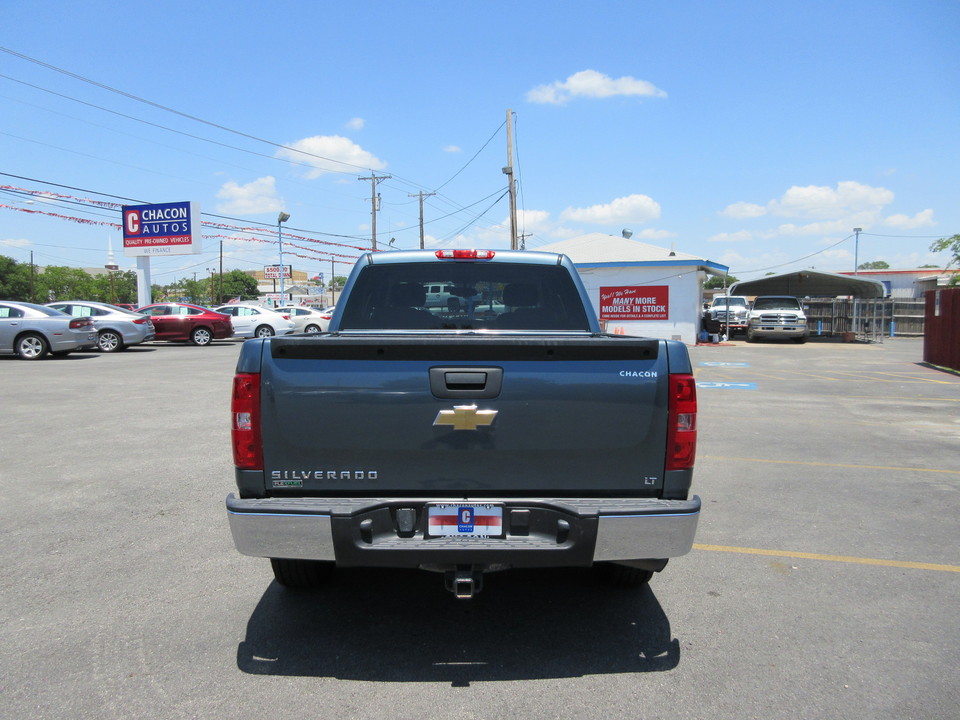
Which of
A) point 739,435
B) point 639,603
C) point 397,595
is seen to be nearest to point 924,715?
point 639,603

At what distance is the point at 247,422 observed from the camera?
3152 millimetres

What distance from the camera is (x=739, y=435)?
29.5 feet

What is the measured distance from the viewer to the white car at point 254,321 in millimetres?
28078

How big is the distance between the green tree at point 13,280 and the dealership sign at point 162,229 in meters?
55.9

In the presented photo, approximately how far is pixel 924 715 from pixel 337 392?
2.74 meters

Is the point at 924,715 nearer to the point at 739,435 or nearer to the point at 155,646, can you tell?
the point at 155,646

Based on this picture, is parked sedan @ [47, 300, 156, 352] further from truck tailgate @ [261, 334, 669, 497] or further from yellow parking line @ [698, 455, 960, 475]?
truck tailgate @ [261, 334, 669, 497]

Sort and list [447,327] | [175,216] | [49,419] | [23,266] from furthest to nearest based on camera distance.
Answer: [23,266] → [175,216] → [49,419] → [447,327]

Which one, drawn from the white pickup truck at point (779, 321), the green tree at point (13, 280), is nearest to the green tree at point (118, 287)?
the green tree at point (13, 280)

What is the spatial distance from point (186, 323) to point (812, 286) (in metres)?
27.9

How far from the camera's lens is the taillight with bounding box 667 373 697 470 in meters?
3.16

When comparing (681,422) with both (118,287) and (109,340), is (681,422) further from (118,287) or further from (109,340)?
(118,287)

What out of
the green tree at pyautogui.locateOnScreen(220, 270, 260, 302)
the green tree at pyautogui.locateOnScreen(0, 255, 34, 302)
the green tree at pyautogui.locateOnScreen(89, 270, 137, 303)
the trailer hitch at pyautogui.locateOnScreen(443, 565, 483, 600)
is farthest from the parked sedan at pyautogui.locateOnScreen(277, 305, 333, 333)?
the green tree at pyautogui.locateOnScreen(220, 270, 260, 302)

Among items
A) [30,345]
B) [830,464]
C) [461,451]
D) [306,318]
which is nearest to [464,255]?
[461,451]
